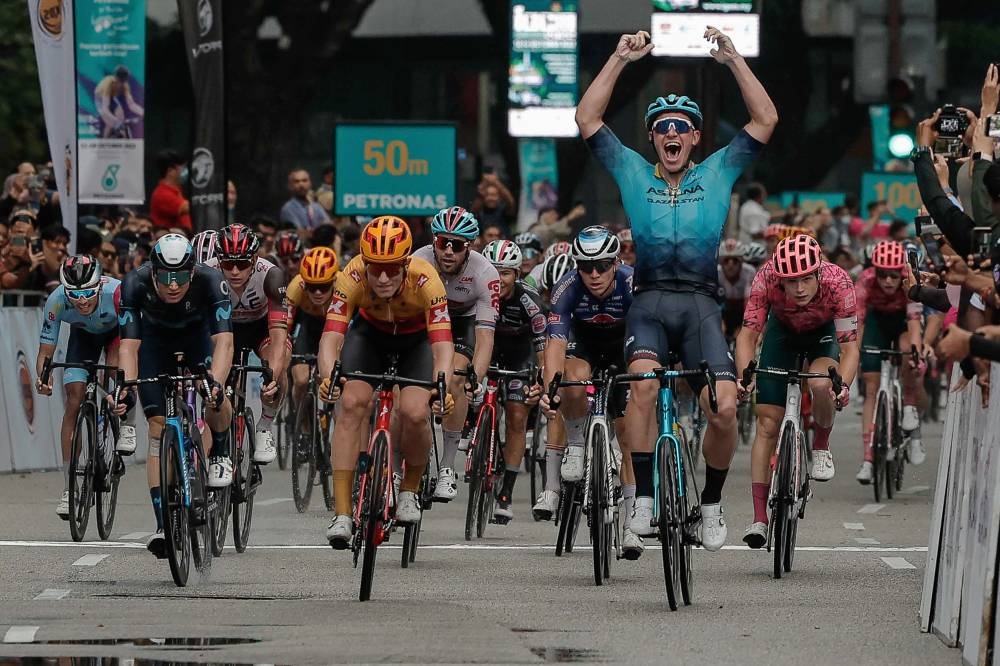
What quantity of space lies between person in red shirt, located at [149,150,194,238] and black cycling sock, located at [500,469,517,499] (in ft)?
29.0

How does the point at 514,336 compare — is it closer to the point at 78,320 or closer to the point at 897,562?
the point at 78,320

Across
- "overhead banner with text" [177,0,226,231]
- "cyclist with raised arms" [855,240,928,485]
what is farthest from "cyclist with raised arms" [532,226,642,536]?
"overhead banner with text" [177,0,226,231]

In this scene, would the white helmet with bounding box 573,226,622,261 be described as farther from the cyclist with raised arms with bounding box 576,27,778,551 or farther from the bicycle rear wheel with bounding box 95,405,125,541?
the bicycle rear wheel with bounding box 95,405,125,541

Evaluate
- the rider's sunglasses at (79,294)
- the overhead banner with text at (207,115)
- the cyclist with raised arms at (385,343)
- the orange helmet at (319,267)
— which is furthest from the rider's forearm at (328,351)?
the overhead banner with text at (207,115)

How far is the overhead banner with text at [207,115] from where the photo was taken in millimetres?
22469

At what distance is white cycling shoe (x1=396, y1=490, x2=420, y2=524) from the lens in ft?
42.9

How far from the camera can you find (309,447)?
741 inches

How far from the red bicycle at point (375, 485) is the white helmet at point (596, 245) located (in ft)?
7.40

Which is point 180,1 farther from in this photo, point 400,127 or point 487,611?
point 487,611

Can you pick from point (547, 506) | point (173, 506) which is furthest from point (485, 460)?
point (173, 506)

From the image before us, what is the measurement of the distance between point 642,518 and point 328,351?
68.7 inches

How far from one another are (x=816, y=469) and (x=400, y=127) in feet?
41.0

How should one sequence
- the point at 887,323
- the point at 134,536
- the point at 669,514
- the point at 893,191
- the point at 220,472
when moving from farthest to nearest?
1. the point at 893,191
2. the point at 887,323
3. the point at 134,536
4. the point at 220,472
5. the point at 669,514

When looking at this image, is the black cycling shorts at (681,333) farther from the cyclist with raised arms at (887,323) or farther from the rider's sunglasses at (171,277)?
the cyclist with raised arms at (887,323)
